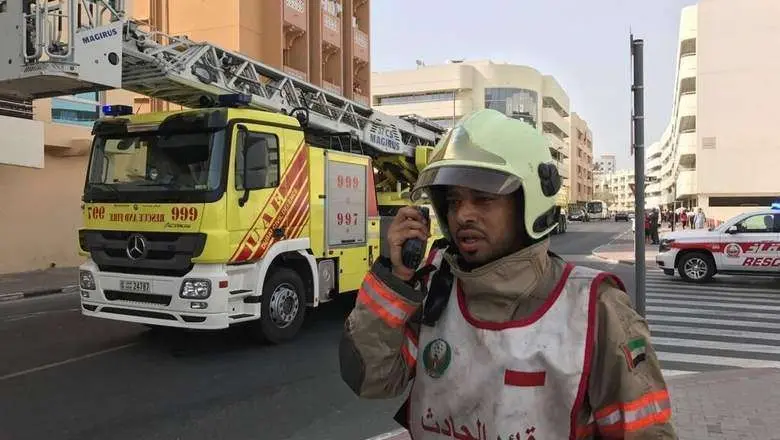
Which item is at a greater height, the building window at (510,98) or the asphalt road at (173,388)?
the building window at (510,98)

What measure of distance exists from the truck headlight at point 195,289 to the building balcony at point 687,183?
5054 centimetres

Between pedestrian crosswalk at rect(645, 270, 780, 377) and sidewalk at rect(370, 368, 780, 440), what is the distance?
0.66 m

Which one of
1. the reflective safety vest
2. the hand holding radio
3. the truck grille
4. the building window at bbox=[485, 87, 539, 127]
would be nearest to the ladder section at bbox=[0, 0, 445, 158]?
the truck grille

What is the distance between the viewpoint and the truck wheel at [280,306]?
24.4 feet

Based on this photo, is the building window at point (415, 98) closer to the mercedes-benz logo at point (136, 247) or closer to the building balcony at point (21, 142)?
the building balcony at point (21, 142)

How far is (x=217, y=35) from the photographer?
1007 inches

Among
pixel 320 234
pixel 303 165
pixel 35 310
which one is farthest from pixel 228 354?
pixel 35 310

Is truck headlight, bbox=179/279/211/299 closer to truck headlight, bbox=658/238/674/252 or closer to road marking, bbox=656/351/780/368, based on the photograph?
road marking, bbox=656/351/780/368

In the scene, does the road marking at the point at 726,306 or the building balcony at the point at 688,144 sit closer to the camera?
the road marking at the point at 726,306

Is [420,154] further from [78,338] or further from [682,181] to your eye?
[682,181]

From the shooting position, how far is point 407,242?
1.74m

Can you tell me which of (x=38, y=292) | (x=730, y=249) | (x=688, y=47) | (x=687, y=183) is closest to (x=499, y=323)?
(x=38, y=292)

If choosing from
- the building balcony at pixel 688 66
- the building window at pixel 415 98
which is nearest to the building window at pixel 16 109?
the building balcony at pixel 688 66

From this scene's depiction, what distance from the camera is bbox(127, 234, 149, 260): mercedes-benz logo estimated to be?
693cm
